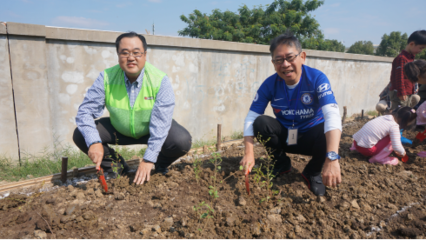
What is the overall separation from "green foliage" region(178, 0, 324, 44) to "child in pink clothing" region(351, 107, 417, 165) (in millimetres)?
15093

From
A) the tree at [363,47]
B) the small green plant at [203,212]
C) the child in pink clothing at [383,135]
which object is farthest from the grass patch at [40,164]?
the tree at [363,47]

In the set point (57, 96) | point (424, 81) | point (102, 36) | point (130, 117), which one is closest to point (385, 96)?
point (424, 81)

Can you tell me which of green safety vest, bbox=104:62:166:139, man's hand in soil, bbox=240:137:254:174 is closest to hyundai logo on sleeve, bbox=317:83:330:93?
man's hand in soil, bbox=240:137:254:174

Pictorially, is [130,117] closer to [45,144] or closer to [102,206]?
[102,206]

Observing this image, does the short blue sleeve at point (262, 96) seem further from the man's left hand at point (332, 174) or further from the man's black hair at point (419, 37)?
the man's black hair at point (419, 37)

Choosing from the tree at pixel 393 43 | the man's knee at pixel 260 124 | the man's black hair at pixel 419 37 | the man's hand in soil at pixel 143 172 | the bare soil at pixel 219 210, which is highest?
the tree at pixel 393 43

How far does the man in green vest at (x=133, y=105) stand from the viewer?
237 cm

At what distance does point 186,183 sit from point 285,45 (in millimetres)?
1594

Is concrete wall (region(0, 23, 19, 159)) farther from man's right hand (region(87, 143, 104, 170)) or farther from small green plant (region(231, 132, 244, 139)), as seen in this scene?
small green plant (region(231, 132, 244, 139))

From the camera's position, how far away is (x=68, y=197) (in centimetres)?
234

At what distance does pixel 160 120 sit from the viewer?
2.45 meters

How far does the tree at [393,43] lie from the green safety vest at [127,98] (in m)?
39.6

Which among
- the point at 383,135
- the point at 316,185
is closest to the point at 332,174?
the point at 316,185

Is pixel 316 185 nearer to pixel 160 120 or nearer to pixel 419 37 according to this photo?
pixel 160 120
